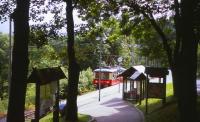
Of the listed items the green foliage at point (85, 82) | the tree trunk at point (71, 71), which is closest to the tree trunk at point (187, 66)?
the tree trunk at point (71, 71)

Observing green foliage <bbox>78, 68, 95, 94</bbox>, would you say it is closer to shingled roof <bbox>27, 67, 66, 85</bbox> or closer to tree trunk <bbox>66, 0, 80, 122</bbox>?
tree trunk <bbox>66, 0, 80, 122</bbox>

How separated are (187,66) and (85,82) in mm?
43511

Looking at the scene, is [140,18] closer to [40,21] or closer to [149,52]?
[149,52]

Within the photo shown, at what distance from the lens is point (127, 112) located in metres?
31.8

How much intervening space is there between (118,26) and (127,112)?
7168mm

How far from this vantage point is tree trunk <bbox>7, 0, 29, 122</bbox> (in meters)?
14.9

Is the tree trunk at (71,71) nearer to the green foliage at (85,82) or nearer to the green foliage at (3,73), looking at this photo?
the green foliage at (85,82)

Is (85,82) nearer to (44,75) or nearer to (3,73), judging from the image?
(3,73)

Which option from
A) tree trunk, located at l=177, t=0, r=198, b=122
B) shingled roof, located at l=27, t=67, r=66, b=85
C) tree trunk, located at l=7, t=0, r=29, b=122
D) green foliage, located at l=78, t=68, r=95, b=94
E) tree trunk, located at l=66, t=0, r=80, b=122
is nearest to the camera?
tree trunk, located at l=7, t=0, r=29, b=122

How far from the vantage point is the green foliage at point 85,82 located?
57737 millimetres

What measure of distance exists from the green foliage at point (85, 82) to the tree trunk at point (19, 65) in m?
41.3

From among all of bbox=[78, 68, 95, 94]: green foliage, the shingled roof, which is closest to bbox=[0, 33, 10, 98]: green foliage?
bbox=[78, 68, 95, 94]: green foliage

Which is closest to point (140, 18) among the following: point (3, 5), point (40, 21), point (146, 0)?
point (146, 0)

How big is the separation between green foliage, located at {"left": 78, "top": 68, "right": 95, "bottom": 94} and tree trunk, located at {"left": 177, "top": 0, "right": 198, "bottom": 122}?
40.5m
